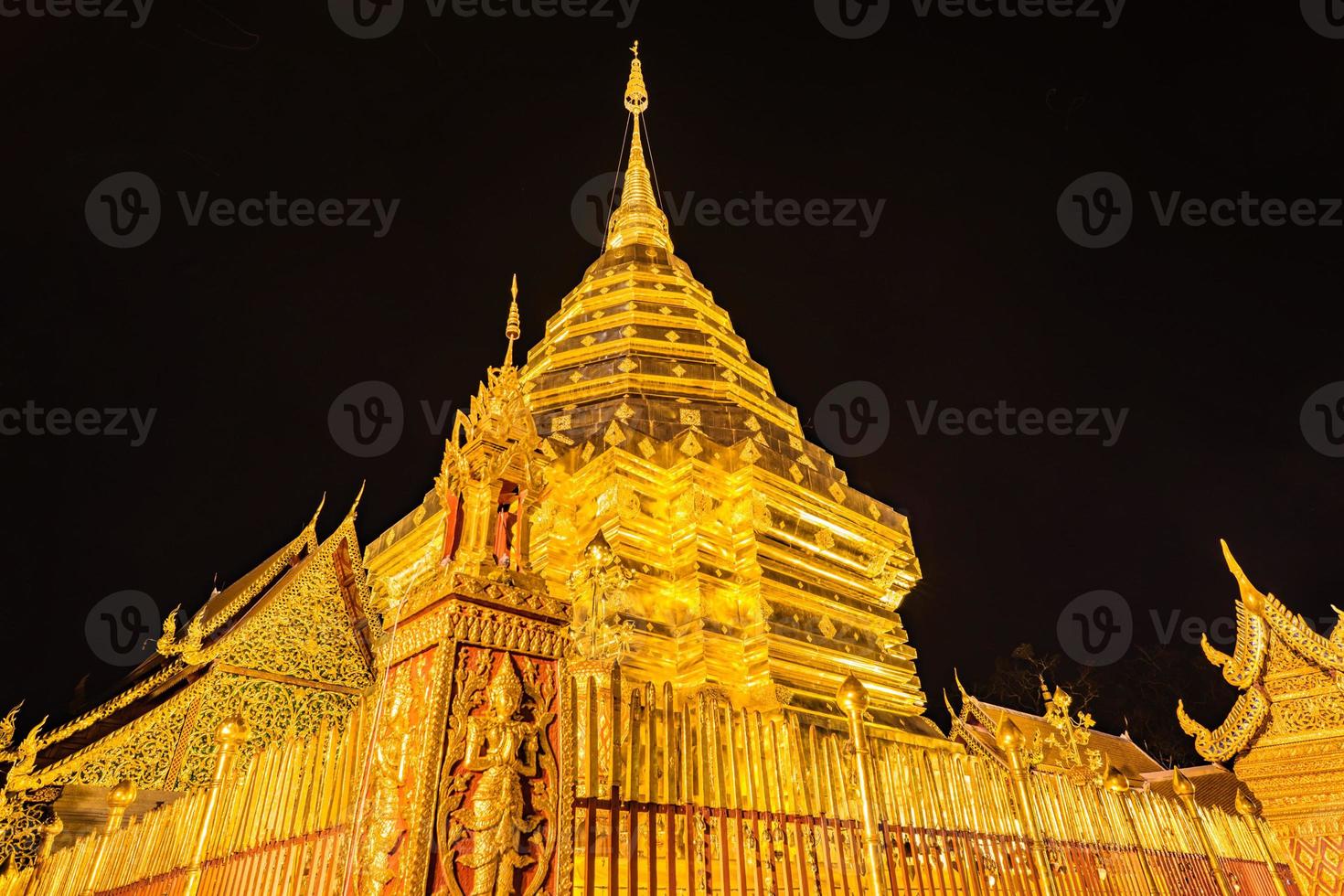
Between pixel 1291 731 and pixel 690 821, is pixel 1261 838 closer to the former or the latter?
pixel 1291 731

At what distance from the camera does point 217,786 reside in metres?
4.37

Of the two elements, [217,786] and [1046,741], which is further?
[1046,741]

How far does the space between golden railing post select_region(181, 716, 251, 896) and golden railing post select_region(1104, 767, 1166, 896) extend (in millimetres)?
6592

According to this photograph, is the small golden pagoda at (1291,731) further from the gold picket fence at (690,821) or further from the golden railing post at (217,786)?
the golden railing post at (217,786)

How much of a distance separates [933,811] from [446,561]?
3699mm

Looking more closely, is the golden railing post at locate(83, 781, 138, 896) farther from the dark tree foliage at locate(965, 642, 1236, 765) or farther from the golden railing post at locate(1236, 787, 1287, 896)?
the dark tree foliage at locate(965, 642, 1236, 765)

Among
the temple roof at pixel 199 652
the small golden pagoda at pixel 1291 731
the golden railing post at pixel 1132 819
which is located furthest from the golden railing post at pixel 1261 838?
the temple roof at pixel 199 652
